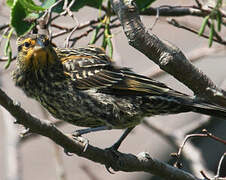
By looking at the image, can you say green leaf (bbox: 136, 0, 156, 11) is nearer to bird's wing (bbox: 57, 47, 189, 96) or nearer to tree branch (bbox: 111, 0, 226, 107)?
bird's wing (bbox: 57, 47, 189, 96)

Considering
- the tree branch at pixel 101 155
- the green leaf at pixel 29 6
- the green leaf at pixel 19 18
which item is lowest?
the tree branch at pixel 101 155

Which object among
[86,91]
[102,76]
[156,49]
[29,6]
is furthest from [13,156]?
[156,49]

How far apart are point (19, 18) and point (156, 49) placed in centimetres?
87

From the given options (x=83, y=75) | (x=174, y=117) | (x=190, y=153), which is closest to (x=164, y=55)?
(x=83, y=75)

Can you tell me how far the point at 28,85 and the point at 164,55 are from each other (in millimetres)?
1336

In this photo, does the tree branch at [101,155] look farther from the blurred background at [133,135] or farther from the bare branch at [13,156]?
the blurred background at [133,135]

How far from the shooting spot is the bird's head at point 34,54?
392cm

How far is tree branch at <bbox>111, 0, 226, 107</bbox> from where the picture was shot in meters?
2.88

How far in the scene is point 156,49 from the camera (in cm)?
293

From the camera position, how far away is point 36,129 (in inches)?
114

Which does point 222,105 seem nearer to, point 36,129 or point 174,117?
point 36,129

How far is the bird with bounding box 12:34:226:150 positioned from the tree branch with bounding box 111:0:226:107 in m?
0.77

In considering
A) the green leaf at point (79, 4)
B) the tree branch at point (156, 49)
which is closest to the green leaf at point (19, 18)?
the green leaf at point (79, 4)

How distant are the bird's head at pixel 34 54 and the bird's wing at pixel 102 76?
12 cm
